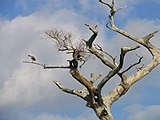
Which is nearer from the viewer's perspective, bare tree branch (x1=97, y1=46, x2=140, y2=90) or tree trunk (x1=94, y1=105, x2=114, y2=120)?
bare tree branch (x1=97, y1=46, x2=140, y2=90)

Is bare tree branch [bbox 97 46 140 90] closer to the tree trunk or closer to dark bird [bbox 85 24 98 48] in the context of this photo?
the tree trunk

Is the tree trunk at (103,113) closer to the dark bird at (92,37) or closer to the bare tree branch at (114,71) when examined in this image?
the bare tree branch at (114,71)

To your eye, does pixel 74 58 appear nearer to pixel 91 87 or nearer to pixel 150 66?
pixel 91 87

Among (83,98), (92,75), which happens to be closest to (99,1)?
(92,75)

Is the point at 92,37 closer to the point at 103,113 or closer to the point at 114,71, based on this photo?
A: the point at 114,71

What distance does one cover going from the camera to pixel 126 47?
11.3 m

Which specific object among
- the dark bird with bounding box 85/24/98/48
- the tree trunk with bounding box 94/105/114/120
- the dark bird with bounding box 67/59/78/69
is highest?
the dark bird with bounding box 85/24/98/48

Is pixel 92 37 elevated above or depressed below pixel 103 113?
above

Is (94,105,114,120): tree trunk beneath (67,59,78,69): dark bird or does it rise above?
beneath

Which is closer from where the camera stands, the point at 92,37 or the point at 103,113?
the point at 103,113

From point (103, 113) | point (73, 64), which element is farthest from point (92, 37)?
point (103, 113)

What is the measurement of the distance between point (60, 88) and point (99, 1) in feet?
12.5

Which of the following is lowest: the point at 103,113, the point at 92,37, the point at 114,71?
the point at 103,113

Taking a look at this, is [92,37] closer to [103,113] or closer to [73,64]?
[73,64]
